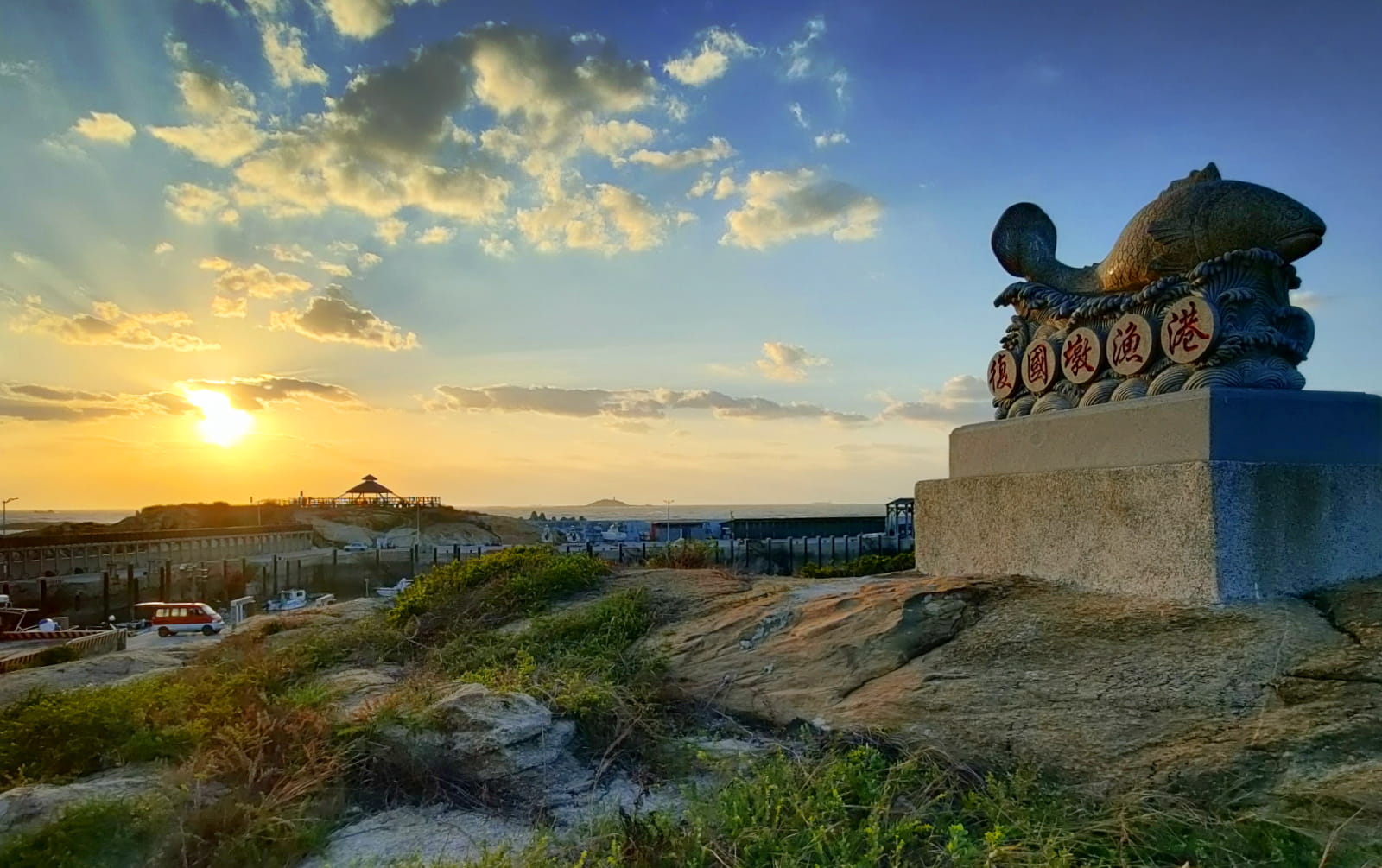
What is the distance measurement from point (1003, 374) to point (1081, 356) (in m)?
0.91

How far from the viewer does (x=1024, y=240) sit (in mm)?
8164

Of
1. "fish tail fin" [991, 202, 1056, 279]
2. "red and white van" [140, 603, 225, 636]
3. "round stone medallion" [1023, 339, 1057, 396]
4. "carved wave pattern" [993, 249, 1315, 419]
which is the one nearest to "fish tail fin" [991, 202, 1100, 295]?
"fish tail fin" [991, 202, 1056, 279]

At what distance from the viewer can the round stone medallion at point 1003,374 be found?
7.71 metres

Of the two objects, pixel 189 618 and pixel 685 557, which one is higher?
pixel 685 557

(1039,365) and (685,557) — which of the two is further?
(685,557)

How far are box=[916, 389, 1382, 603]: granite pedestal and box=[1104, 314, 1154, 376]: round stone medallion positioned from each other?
395 millimetres

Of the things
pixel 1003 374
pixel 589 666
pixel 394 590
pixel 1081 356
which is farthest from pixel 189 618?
pixel 1081 356

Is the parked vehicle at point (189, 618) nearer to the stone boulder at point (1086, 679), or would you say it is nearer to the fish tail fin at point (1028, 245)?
the stone boulder at point (1086, 679)

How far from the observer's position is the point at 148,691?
5715 millimetres

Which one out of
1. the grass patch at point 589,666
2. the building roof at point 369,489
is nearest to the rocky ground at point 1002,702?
the grass patch at point 589,666

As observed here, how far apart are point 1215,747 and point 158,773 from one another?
5225 mm

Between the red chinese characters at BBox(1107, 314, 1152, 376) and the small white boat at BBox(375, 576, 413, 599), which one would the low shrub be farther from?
the red chinese characters at BBox(1107, 314, 1152, 376)

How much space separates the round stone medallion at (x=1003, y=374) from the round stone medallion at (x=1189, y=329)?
5.02ft

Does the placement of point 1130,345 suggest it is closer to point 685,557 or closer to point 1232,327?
point 1232,327
